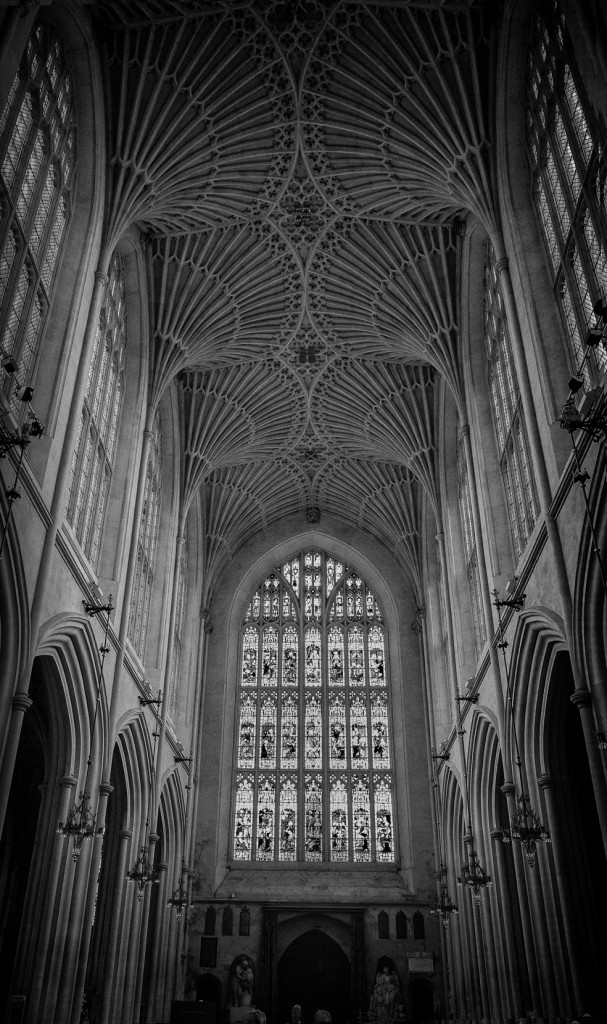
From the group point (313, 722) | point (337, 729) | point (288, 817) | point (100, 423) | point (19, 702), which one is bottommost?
point (19, 702)

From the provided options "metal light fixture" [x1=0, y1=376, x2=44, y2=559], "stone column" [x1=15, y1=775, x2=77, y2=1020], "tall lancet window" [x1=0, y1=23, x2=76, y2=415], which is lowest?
"stone column" [x1=15, y1=775, x2=77, y2=1020]

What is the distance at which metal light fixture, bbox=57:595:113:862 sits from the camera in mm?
14664

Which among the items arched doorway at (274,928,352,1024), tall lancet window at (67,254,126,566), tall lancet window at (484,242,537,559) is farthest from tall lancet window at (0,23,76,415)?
arched doorway at (274,928,352,1024)

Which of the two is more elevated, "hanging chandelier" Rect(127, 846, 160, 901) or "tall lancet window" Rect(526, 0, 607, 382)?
"tall lancet window" Rect(526, 0, 607, 382)

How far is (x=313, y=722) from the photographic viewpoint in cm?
3062

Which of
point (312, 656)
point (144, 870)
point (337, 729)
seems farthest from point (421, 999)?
point (312, 656)

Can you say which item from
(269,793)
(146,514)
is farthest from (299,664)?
(146,514)

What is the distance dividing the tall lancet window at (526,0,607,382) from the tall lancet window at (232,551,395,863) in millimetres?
18642

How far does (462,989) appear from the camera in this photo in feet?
75.6

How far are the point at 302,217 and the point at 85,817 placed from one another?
1461 centimetres

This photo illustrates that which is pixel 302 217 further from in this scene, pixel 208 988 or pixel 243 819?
pixel 208 988

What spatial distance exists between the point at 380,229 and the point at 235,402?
7.45 meters

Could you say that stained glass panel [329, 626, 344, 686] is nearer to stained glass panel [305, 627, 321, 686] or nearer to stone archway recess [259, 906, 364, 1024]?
stained glass panel [305, 627, 321, 686]

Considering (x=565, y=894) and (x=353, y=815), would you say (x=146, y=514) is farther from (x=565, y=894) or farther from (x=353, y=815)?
(x=565, y=894)
